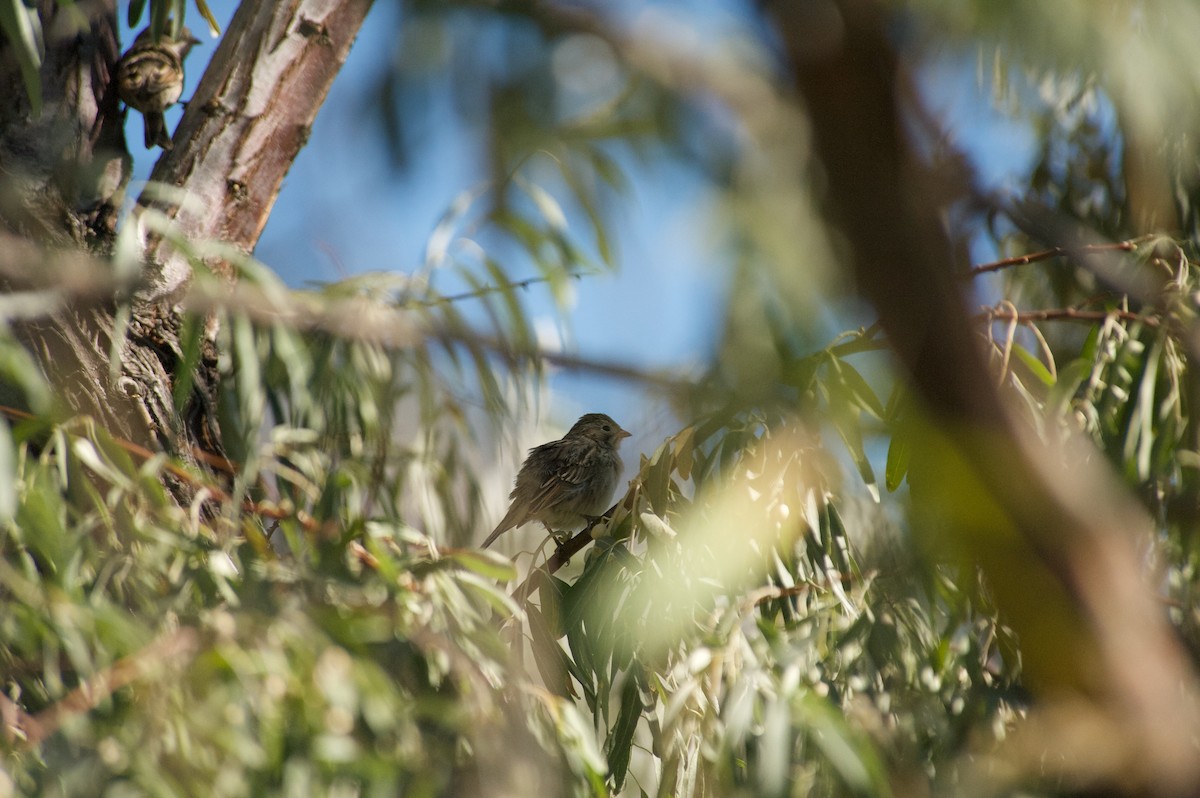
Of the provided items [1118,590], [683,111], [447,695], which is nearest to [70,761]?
[447,695]

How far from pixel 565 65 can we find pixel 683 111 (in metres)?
0.31


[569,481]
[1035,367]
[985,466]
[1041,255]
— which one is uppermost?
[985,466]

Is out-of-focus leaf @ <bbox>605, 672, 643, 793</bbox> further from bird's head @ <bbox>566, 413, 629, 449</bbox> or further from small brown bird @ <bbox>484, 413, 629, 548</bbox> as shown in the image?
bird's head @ <bbox>566, 413, 629, 449</bbox>

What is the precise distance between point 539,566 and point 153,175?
1442mm

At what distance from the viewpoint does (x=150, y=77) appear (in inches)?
108

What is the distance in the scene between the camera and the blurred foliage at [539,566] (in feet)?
5.46

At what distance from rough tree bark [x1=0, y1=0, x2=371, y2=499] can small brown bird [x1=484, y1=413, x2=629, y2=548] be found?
2072mm

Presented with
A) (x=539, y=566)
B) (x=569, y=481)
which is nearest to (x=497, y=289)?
(x=539, y=566)

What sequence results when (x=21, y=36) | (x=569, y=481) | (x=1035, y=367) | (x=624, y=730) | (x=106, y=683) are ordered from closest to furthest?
(x=106, y=683) → (x=21, y=36) → (x=624, y=730) → (x=1035, y=367) → (x=569, y=481)

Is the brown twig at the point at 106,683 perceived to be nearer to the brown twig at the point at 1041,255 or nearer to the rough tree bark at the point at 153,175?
the rough tree bark at the point at 153,175

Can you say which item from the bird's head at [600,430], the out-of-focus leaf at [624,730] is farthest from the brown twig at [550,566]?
the bird's head at [600,430]

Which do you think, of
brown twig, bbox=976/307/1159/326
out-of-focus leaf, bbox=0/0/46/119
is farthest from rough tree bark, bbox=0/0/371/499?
brown twig, bbox=976/307/1159/326

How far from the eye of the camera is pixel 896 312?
2.92 feet

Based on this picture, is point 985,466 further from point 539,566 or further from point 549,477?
point 549,477
